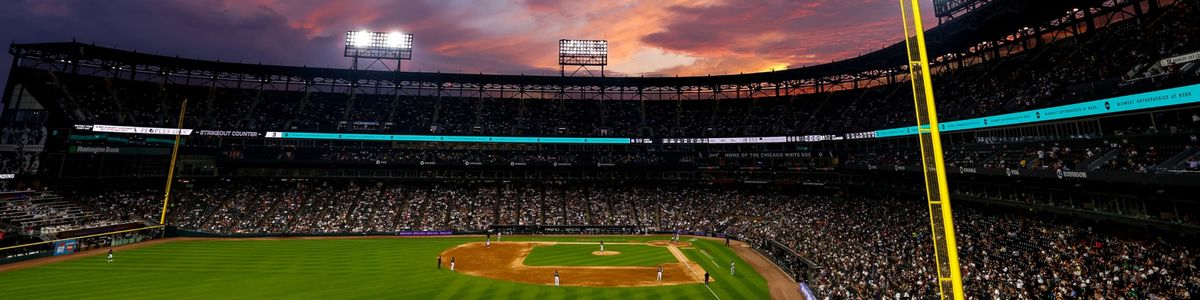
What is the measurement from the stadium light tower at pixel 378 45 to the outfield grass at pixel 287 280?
3653 centimetres

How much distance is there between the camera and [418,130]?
6531 cm

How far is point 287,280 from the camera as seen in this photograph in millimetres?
29703

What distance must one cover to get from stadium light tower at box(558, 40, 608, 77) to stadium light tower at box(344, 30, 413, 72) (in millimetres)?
22459

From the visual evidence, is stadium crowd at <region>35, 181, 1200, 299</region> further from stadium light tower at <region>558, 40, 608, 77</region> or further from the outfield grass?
stadium light tower at <region>558, 40, 608, 77</region>

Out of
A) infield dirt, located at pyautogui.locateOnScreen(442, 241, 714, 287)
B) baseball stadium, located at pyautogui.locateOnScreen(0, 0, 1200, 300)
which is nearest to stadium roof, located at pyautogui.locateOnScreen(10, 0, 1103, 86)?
baseball stadium, located at pyautogui.locateOnScreen(0, 0, 1200, 300)

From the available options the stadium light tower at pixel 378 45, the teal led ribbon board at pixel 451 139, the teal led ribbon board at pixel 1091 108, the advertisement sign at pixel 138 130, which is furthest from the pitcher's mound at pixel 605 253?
the advertisement sign at pixel 138 130

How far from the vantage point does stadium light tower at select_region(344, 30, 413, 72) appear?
227 ft

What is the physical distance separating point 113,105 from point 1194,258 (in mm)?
89743

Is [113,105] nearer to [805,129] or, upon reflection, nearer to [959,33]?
[805,129]

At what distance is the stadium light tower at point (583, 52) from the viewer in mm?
72625

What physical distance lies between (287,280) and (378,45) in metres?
48.3

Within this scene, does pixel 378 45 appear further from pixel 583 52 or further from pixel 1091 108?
pixel 1091 108

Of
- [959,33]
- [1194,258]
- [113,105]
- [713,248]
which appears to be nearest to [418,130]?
[113,105]

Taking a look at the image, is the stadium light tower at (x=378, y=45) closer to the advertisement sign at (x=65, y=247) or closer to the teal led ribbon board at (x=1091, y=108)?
the advertisement sign at (x=65, y=247)
